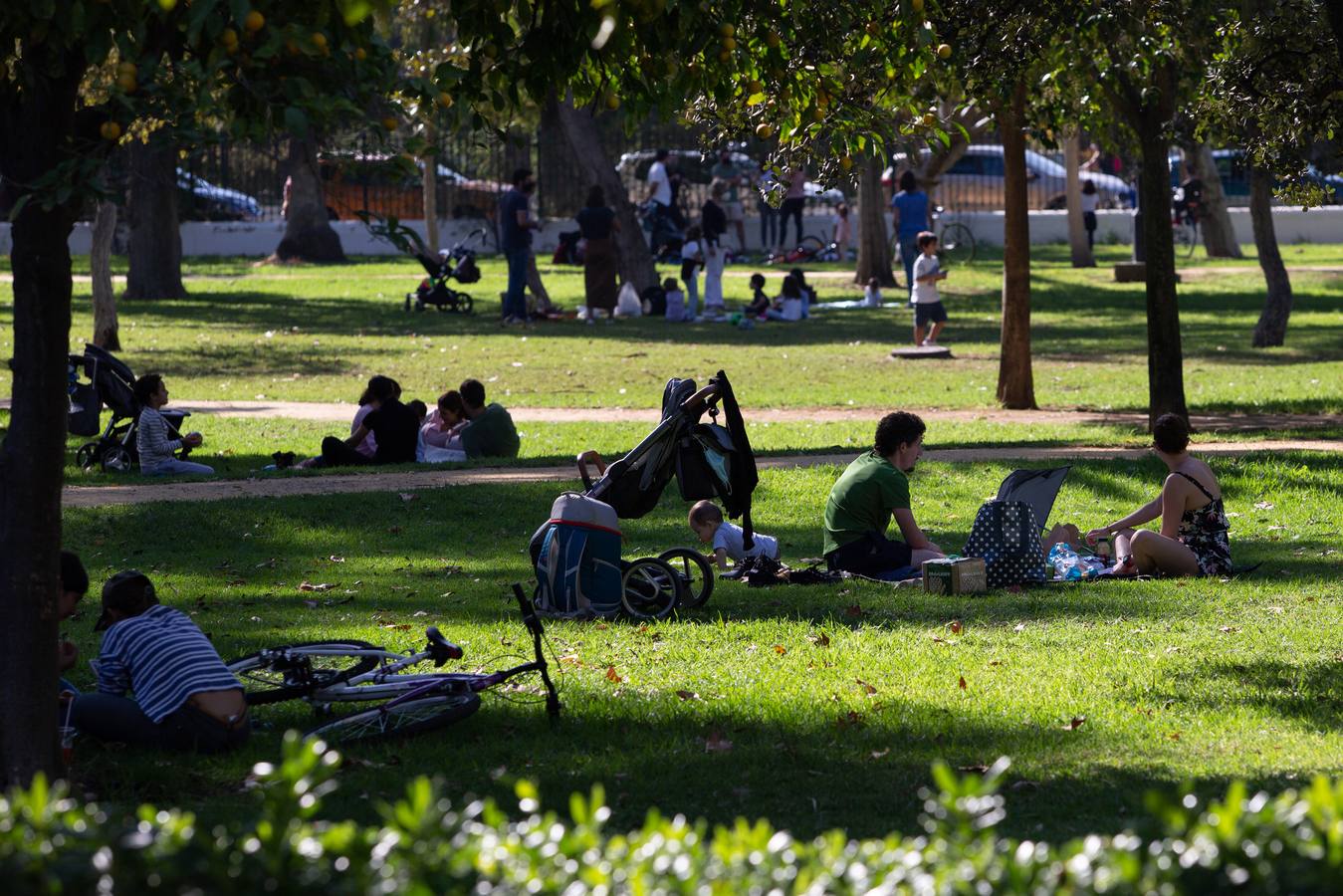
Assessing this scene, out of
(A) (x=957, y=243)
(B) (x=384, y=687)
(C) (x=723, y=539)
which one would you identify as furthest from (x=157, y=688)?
(A) (x=957, y=243)

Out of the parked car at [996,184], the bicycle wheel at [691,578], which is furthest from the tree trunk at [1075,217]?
the bicycle wheel at [691,578]

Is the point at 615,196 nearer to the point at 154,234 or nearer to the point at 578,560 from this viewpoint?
the point at 154,234

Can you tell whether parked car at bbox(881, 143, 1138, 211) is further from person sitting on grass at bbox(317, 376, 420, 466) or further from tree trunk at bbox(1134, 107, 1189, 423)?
person sitting on grass at bbox(317, 376, 420, 466)

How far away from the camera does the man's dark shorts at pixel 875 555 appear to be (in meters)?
10.0

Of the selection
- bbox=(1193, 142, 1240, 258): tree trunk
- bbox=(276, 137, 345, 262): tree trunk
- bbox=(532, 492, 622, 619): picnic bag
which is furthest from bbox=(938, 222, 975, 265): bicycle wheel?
bbox=(532, 492, 622, 619): picnic bag

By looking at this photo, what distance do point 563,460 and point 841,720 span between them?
799 cm

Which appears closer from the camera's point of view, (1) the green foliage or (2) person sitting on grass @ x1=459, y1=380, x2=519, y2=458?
(1) the green foliage

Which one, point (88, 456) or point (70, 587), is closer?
point (70, 587)

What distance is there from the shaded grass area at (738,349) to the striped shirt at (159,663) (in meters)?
12.0

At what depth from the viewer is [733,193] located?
42.0 meters

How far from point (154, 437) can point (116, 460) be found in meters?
0.64

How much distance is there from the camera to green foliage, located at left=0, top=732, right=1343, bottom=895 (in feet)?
10.4

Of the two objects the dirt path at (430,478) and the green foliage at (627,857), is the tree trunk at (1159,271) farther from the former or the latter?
the green foliage at (627,857)

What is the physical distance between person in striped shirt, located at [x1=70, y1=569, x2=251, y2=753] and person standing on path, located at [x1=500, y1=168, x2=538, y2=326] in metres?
19.5
